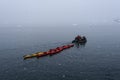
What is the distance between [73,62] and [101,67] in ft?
45.9

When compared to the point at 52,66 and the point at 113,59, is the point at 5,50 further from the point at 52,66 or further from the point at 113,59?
the point at 113,59

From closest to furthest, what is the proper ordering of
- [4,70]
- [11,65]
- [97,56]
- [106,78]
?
[106,78], [4,70], [11,65], [97,56]

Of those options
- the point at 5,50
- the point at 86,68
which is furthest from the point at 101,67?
the point at 5,50

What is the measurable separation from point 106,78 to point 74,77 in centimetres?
1104

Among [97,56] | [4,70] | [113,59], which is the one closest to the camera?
[4,70]

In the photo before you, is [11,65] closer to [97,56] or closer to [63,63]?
[63,63]

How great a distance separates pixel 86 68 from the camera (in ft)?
276

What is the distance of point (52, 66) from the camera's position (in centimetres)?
8819

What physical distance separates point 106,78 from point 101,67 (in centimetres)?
1325

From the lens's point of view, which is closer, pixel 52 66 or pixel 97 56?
pixel 52 66

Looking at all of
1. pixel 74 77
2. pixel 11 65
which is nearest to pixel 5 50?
pixel 11 65

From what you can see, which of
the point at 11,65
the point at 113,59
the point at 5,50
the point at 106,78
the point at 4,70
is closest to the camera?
the point at 106,78

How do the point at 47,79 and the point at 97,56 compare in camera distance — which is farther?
the point at 97,56

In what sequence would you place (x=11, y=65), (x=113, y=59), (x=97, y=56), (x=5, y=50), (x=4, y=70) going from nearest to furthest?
(x=4, y=70) → (x=11, y=65) → (x=113, y=59) → (x=97, y=56) → (x=5, y=50)
